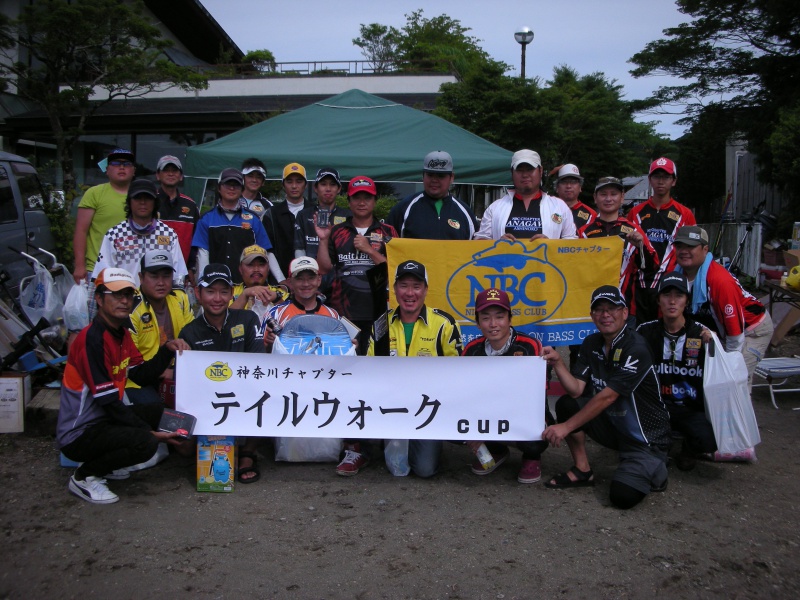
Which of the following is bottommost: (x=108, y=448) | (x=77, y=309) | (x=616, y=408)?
(x=108, y=448)

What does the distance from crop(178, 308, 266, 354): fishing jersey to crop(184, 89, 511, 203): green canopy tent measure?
14.9 feet

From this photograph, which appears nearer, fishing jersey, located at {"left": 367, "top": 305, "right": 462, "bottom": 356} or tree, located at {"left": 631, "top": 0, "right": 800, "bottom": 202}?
fishing jersey, located at {"left": 367, "top": 305, "right": 462, "bottom": 356}

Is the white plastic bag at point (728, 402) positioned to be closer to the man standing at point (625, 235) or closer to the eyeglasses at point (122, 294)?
the man standing at point (625, 235)

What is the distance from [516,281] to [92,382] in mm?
3219

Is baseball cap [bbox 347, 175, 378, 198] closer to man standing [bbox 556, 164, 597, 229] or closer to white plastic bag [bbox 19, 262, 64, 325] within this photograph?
man standing [bbox 556, 164, 597, 229]

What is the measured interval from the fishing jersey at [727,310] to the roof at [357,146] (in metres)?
4.71

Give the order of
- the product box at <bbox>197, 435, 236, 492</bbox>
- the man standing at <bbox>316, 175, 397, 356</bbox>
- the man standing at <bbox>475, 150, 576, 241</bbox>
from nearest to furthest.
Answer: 1. the product box at <bbox>197, 435, 236, 492</bbox>
2. the man standing at <bbox>316, 175, 397, 356</bbox>
3. the man standing at <bbox>475, 150, 576, 241</bbox>

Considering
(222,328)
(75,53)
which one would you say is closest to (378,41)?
(75,53)

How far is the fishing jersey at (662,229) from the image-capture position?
5.57 metres

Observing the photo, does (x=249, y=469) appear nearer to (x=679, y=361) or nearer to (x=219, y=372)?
(x=219, y=372)

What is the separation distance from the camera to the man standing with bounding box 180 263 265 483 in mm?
4574

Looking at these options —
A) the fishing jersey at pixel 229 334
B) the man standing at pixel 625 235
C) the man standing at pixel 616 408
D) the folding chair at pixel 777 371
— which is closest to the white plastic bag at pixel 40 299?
the fishing jersey at pixel 229 334

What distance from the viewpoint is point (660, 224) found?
18.6ft

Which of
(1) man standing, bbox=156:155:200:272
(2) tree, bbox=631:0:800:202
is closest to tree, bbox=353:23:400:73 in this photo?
(2) tree, bbox=631:0:800:202
